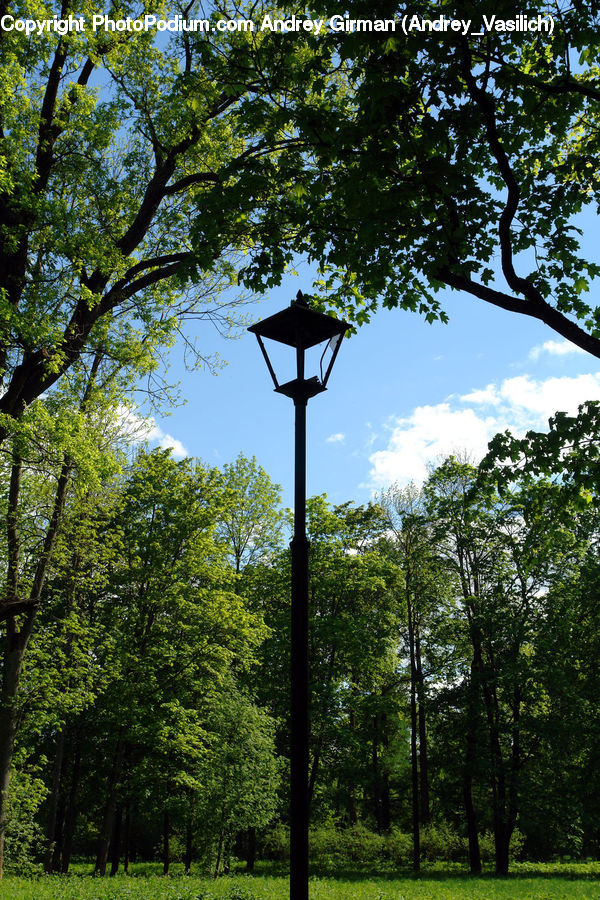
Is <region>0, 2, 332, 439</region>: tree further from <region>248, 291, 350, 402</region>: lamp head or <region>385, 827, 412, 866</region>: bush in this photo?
<region>385, 827, 412, 866</region>: bush

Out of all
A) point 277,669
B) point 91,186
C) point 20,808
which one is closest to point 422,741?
point 277,669

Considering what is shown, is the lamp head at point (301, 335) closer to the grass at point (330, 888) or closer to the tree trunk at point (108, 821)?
the grass at point (330, 888)

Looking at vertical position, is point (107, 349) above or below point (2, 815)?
above

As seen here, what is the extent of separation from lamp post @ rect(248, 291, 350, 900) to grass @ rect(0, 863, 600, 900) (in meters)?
8.80

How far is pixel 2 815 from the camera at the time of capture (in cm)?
1491

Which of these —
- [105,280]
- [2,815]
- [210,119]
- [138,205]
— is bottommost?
[2,815]

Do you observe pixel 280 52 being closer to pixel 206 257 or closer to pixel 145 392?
pixel 206 257

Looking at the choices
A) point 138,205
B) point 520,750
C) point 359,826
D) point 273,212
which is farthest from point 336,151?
point 359,826

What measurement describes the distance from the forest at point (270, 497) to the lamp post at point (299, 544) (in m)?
1.38

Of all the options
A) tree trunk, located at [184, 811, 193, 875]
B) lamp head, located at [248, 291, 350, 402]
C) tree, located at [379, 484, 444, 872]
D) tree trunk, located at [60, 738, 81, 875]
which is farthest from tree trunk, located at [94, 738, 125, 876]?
lamp head, located at [248, 291, 350, 402]

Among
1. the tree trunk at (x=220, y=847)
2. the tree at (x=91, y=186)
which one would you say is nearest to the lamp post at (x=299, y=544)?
the tree at (x=91, y=186)

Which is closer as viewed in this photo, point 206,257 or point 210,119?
point 206,257

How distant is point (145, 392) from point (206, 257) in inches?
210

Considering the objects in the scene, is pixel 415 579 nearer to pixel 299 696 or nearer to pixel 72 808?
pixel 72 808
